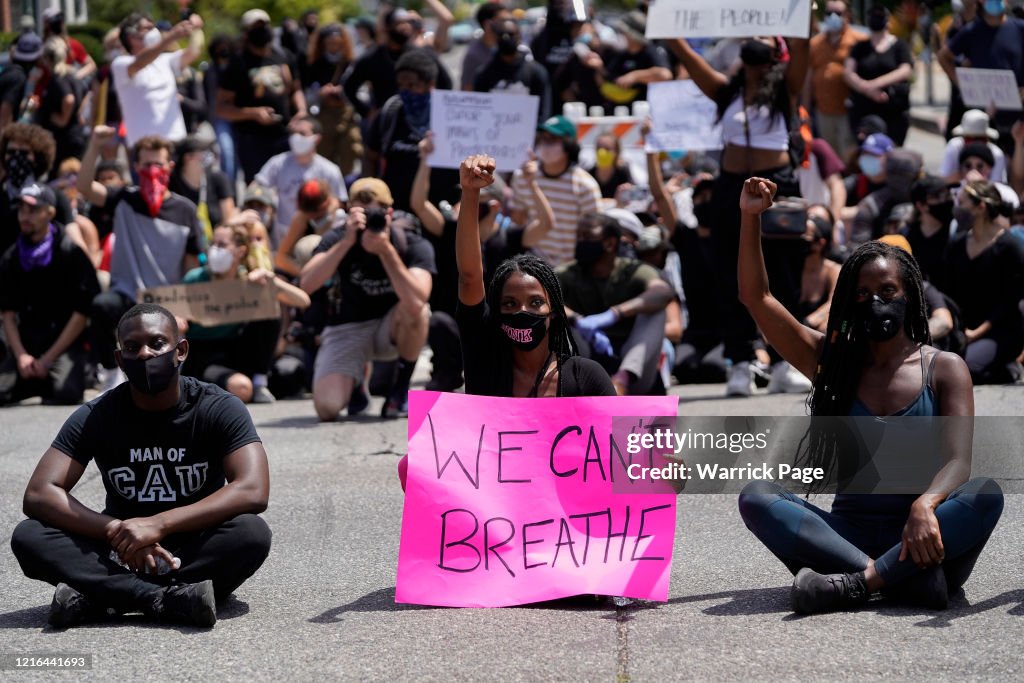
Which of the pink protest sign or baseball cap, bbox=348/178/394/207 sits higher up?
the pink protest sign

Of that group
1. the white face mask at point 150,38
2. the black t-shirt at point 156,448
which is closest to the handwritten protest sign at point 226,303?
the white face mask at point 150,38

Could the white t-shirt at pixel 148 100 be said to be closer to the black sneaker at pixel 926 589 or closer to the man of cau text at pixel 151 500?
the man of cau text at pixel 151 500

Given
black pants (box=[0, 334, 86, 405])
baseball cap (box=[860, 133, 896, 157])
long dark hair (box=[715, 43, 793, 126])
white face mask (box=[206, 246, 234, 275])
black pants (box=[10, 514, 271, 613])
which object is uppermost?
long dark hair (box=[715, 43, 793, 126])

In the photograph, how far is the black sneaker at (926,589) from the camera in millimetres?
5086

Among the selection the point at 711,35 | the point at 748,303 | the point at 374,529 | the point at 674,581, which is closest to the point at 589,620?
the point at 674,581

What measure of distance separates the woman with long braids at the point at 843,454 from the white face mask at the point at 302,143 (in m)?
7.67

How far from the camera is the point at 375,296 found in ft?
32.7

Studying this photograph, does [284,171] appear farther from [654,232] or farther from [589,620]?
[589,620]

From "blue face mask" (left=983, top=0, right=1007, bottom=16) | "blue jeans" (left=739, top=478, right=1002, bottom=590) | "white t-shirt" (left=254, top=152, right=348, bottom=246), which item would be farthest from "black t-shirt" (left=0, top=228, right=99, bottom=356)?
"blue face mask" (left=983, top=0, right=1007, bottom=16)

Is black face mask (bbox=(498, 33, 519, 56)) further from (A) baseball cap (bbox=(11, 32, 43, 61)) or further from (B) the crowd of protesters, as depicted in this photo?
(A) baseball cap (bbox=(11, 32, 43, 61))

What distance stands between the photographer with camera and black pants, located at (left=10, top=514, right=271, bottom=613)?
4.14 m

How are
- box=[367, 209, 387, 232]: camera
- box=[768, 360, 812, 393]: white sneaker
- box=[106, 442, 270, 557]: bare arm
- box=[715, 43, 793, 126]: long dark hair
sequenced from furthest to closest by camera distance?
box=[768, 360, 812, 393]: white sneaker, box=[367, 209, 387, 232]: camera, box=[715, 43, 793, 126]: long dark hair, box=[106, 442, 270, 557]: bare arm

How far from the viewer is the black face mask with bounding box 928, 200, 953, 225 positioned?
1054 centimetres

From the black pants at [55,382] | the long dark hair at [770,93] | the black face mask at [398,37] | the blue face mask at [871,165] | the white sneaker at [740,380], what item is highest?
the long dark hair at [770,93]
